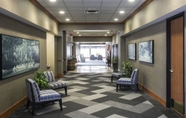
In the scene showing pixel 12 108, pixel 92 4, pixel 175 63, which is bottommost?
pixel 12 108

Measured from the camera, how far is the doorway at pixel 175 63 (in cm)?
426

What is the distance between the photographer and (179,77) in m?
4.38

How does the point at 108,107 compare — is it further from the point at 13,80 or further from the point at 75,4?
the point at 75,4

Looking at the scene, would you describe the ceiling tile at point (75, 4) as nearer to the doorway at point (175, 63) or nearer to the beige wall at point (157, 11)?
the beige wall at point (157, 11)

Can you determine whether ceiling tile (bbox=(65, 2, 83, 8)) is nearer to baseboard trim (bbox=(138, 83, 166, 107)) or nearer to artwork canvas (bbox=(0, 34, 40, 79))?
artwork canvas (bbox=(0, 34, 40, 79))

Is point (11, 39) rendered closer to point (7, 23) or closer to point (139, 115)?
point (7, 23)

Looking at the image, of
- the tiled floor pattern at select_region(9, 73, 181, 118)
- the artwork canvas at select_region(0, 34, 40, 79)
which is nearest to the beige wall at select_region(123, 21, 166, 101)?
the tiled floor pattern at select_region(9, 73, 181, 118)

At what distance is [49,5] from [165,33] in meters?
3.75

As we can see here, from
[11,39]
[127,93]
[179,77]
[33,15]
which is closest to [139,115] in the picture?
[179,77]

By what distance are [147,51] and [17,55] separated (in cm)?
415

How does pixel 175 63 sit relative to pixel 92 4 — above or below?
below

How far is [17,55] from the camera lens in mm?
4852

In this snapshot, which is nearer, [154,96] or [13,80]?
[13,80]

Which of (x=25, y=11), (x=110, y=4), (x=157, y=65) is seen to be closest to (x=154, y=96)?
(x=157, y=65)
